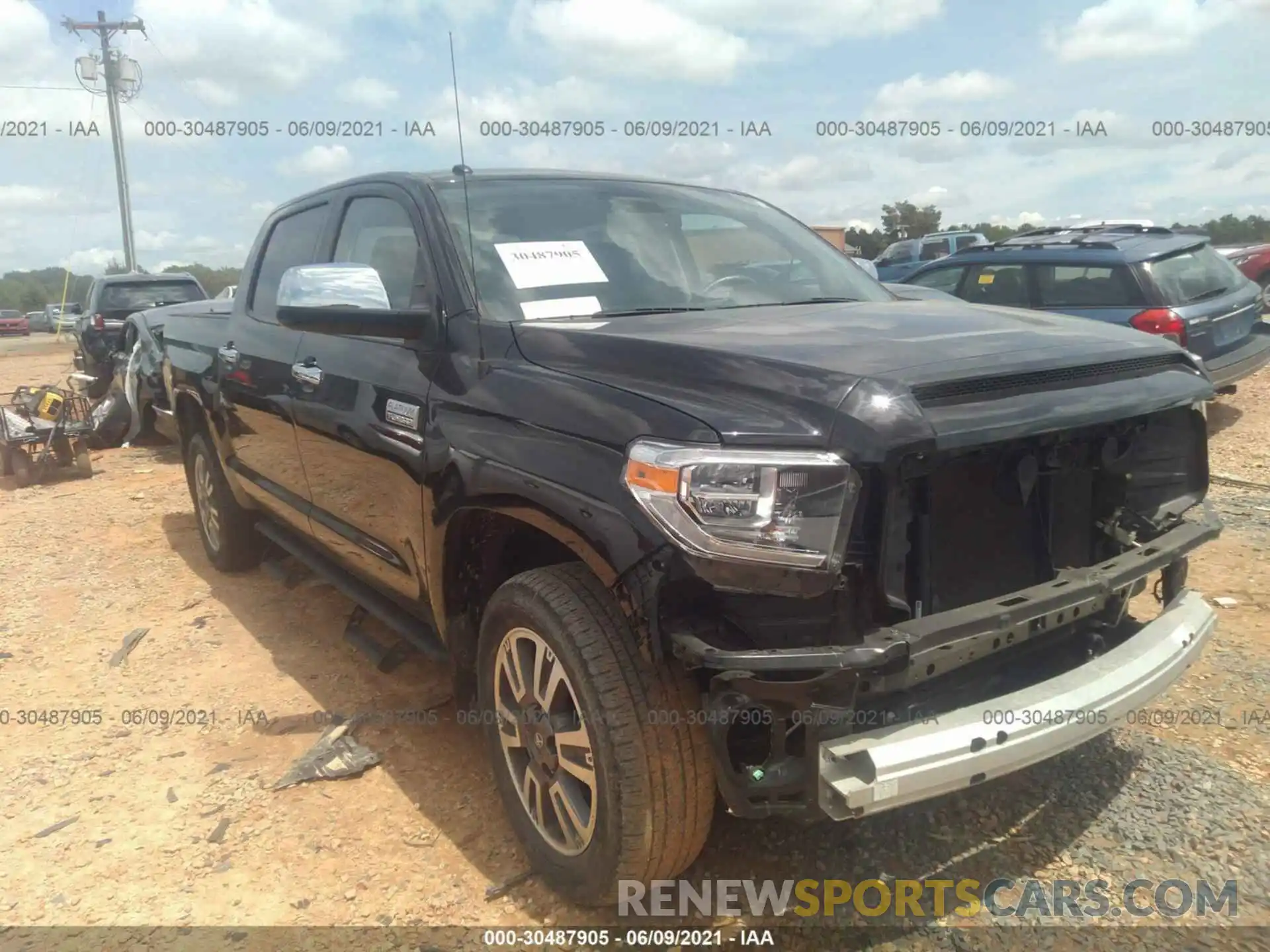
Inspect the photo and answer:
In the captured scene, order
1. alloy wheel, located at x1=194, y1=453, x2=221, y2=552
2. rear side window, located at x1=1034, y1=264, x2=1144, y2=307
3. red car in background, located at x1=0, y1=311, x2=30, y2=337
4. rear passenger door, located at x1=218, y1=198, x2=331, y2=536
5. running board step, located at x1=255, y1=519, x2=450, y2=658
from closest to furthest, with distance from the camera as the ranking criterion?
1. running board step, located at x1=255, y1=519, x2=450, y2=658
2. rear passenger door, located at x1=218, y1=198, x2=331, y2=536
3. alloy wheel, located at x1=194, y1=453, x2=221, y2=552
4. rear side window, located at x1=1034, y1=264, x2=1144, y2=307
5. red car in background, located at x1=0, y1=311, x2=30, y2=337

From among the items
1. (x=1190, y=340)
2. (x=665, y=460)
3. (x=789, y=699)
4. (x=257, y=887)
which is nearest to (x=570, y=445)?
(x=665, y=460)

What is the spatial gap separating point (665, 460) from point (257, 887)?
5.71ft

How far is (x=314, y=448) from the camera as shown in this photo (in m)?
3.55

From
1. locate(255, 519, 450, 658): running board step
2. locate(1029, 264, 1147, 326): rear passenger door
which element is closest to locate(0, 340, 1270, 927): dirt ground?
locate(255, 519, 450, 658): running board step

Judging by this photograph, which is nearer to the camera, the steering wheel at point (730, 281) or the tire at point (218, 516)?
the steering wheel at point (730, 281)

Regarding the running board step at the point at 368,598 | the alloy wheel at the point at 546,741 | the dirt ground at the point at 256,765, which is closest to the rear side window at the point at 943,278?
the dirt ground at the point at 256,765

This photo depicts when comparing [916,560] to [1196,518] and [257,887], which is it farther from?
[257,887]

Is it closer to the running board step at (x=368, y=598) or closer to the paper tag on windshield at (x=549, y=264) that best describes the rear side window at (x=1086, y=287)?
the paper tag on windshield at (x=549, y=264)

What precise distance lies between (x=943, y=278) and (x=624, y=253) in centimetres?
616

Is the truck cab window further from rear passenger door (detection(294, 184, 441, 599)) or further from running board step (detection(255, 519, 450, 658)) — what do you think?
running board step (detection(255, 519, 450, 658))

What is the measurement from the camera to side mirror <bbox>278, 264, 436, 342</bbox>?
272cm

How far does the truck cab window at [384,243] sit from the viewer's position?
313 cm

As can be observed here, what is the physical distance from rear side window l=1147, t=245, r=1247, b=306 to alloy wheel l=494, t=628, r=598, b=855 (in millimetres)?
6162

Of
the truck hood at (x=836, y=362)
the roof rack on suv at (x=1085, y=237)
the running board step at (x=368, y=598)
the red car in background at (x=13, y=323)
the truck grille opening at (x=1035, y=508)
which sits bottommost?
the running board step at (x=368, y=598)
